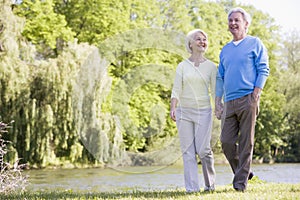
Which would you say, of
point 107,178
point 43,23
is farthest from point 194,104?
point 43,23

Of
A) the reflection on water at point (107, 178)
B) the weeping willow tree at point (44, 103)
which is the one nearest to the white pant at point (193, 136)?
the reflection on water at point (107, 178)

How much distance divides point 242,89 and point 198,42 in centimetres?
66

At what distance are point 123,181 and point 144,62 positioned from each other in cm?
387

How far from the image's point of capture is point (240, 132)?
5.09 metres

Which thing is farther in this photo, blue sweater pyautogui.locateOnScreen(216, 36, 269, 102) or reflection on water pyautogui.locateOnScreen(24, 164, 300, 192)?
reflection on water pyautogui.locateOnScreen(24, 164, 300, 192)

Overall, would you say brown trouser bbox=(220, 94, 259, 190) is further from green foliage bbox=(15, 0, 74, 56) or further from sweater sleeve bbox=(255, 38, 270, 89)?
green foliage bbox=(15, 0, 74, 56)

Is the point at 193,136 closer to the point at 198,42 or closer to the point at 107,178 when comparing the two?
the point at 198,42

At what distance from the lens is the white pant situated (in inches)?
201

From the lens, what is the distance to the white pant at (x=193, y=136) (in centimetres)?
510

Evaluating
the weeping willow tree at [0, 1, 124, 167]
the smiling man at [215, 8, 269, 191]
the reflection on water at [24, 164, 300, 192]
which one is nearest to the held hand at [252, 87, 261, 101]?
the smiling man at [215, 8, 269, 191]

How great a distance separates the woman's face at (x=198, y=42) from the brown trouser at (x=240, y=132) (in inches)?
24.7

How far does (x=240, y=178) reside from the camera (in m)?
5.02

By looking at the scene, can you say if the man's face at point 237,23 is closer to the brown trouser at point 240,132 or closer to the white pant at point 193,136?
the brown trouser at point 240,132

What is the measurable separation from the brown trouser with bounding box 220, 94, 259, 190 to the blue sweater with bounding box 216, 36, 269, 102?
4.0 inches
